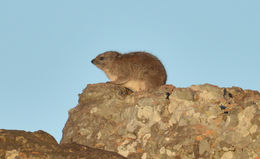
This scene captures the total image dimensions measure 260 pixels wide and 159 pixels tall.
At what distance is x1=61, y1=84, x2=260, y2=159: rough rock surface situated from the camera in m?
7.78

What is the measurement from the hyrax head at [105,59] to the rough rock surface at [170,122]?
11.4ft

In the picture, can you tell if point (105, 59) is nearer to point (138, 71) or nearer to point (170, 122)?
point (138, 71)

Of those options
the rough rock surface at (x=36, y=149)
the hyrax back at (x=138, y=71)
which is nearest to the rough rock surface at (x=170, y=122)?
the hyrax back at (x=138, y=71)

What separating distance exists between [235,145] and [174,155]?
126 centimetres

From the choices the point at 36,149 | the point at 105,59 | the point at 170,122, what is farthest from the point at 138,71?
the point at 36,149

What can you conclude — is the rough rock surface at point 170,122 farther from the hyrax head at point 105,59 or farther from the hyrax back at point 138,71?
the hyrax head at point 105,59

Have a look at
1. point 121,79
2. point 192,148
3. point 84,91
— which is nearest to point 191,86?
point 192,148

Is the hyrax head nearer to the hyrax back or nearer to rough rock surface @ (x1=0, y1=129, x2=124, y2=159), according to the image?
the hyrax back

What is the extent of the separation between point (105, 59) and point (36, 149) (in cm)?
1031

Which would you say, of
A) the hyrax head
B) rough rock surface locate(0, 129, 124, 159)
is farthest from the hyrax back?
rough rock surface locate(0, 129, 124, 159)

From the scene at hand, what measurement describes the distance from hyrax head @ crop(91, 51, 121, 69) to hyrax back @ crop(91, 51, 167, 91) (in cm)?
29

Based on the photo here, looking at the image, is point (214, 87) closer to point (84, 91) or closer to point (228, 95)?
point (228, 95)

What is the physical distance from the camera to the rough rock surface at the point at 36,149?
4.73 meters

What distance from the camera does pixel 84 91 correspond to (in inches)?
446
